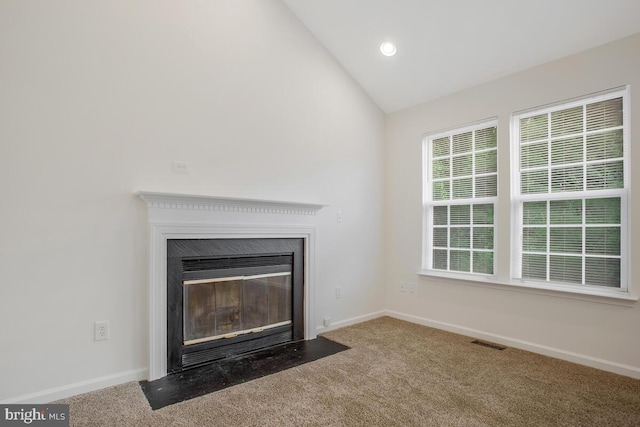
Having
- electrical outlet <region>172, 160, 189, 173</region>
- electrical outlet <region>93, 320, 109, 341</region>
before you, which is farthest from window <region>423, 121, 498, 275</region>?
electrical outlet <region>93, 320, 109, 341</region>

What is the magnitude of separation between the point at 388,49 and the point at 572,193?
6.99ft

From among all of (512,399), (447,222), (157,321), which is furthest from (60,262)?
(447,222)

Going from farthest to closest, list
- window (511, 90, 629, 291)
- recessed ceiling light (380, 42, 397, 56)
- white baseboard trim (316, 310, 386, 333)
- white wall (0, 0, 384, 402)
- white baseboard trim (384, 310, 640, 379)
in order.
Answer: white baseboard trim (316, 310, 386, 333) < recessed ceiling light (380, 42, 397, 56) < window (511, 90, 629, 291) < white baseboard trim (384, 310, 640, 379) < white wall (0, 0, 384, 402)

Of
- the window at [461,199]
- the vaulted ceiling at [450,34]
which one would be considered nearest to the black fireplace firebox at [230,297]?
the window at [461,199]

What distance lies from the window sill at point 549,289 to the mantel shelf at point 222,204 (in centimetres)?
162

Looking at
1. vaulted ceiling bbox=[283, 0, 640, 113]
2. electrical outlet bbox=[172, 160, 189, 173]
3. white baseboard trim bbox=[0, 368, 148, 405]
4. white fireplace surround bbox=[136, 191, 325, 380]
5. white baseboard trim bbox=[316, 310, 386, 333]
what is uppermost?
vaulted ceiling bbox=[283, 0, 640, 113]

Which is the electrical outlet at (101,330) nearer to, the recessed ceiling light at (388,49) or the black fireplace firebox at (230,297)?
the black fireplace firebox at (230,297)

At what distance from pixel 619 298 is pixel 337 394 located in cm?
224

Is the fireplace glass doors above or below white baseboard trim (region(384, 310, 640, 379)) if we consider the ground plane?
above

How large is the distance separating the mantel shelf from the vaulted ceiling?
5.49 ft

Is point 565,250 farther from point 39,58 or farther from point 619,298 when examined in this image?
point 39,58

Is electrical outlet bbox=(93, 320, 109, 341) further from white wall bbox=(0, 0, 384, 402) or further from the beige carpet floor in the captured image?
the beige carpet floor

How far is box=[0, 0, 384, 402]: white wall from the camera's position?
2.17 metres

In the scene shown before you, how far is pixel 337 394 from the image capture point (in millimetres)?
2338
